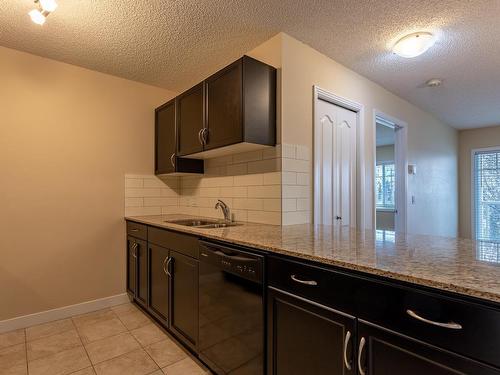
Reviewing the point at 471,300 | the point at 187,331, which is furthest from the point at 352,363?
the point at 187,331

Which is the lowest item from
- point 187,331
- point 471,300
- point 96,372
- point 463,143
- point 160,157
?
point 96,372

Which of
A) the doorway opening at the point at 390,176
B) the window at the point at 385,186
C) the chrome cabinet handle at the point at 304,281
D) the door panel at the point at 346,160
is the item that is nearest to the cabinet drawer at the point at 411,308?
the chrome cabinet handle at the point at 304,281

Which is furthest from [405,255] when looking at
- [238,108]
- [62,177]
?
[62,177]

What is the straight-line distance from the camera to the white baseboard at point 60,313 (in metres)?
2.31

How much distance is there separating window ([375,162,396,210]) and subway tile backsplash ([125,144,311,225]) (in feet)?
13.6

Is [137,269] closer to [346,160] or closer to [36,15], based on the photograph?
[36,15]

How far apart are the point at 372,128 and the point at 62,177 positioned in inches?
123

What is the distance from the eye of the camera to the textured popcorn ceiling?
1813mm

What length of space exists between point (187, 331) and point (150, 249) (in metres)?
0.81

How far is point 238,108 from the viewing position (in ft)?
6.42

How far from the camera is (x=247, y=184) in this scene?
239 centimetres

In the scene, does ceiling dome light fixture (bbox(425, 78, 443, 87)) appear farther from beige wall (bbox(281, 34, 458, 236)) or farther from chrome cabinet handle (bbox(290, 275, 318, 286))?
chrome cabinet handle (bbox(290, 275, 318, 286))

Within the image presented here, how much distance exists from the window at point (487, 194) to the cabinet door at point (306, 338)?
5.42m

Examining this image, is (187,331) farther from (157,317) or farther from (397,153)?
(397,153)
